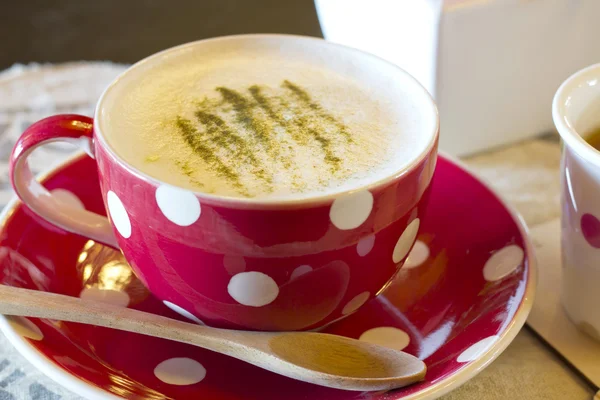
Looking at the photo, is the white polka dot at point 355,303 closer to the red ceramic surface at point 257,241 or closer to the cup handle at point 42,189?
the red ceramic surface at point 257,241

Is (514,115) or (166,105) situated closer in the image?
(166,105)

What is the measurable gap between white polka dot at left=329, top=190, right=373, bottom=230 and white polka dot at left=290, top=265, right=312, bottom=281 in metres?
0.04

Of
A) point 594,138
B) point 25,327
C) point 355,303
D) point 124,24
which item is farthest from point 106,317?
point 124,24

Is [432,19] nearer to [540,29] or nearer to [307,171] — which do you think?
[540,29]

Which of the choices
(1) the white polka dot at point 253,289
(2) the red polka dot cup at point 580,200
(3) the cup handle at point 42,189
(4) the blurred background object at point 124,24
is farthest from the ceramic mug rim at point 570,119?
(4) the blurred background object at point 124,24

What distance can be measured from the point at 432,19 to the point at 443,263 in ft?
0.82

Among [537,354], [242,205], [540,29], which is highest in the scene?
[242,205]

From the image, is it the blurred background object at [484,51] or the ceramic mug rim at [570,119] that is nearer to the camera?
the ceramic mug rim at [570,119]

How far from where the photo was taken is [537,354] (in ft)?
1.68

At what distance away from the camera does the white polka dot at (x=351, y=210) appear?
1.29 feet

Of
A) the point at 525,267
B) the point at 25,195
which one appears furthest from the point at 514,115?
the point at 25,195

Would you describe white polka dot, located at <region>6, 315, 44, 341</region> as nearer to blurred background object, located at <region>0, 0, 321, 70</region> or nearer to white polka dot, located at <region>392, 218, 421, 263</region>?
white polka dot, located at <region>392, 218, 421, 263</region>

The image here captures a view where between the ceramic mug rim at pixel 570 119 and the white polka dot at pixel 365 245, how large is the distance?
15 centimetres

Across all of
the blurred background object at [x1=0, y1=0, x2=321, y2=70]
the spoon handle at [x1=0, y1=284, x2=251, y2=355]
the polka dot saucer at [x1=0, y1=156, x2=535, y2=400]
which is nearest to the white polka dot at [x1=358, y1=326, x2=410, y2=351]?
the polka dot saucer at [x1=0, y1=156, x2=535, y2=400]
